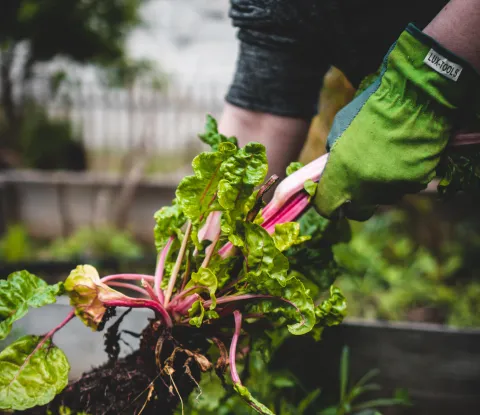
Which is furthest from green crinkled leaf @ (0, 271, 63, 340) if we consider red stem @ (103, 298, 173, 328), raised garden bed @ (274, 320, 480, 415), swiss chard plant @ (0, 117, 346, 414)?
raised garden bed @ (274, 320, 480, 415)

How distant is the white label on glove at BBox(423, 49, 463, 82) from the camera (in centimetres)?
80

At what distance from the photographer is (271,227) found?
0.95 meters

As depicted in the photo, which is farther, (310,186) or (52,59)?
(52,59)

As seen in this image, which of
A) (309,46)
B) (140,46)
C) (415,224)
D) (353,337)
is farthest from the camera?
(140,46)

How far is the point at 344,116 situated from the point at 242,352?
0.61 meters

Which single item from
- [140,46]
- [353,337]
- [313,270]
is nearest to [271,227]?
[313,270]

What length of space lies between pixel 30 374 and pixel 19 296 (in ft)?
0.51

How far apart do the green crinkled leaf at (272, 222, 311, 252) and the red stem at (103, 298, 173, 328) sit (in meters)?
0.28

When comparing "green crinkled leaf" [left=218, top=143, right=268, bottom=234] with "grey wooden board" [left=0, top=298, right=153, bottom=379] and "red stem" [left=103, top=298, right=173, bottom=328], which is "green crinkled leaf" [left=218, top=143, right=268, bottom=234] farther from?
"grey wooden board" [left=0, top=298, right=153, bottom=379]

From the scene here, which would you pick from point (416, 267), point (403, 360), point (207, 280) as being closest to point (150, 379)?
point (207, 280)

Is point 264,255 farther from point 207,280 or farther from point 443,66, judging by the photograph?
point 443,66

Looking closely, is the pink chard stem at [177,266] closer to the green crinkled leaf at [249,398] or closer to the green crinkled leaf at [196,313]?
the green crinkled leaf at [196,313]

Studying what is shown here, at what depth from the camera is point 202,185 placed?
92cm

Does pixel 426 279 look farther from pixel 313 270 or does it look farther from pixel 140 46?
pixel 140 46
